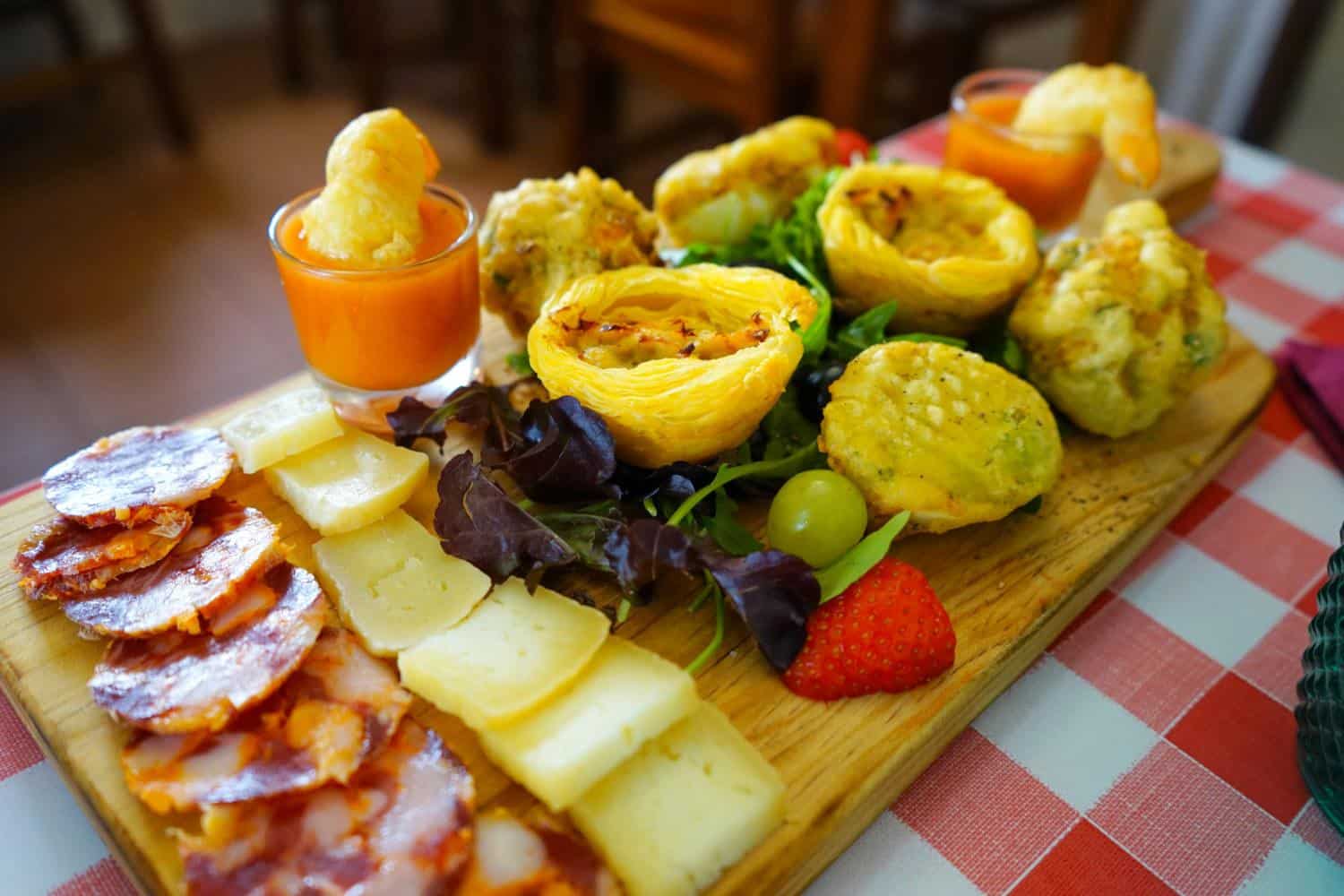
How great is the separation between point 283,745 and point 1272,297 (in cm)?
301

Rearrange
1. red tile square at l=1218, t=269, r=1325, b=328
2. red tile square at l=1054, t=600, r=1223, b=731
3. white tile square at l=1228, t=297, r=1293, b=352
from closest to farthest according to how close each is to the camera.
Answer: red tile square at l=1054, t=600, r=1223, b=731
white tile square at l=1228, t=297, r=1293, b=352
red tile square at l=1218, t=269, r=1325, b=328

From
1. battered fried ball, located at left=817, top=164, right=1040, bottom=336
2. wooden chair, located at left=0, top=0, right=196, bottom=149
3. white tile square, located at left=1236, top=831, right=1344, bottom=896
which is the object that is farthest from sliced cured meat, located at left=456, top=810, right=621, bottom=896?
wooden chair, located at left=0, top=0, right=196, bottom=149

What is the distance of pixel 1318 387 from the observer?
2516 mm

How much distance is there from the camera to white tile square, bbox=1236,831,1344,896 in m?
1.53

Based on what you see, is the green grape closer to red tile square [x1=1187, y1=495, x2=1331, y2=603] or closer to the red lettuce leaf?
the red lettuce leaf

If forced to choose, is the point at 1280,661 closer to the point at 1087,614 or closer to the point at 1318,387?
the point at 1087,614

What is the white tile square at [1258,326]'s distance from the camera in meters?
2.79

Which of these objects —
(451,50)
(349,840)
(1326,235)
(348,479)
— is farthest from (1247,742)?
(451,50)

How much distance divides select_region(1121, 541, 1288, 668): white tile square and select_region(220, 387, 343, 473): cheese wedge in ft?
5.57

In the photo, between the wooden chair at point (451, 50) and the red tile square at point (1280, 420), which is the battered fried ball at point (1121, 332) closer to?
the red tile square at point (1280, 420)

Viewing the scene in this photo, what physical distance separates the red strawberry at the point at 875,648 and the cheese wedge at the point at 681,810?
0.20 meters

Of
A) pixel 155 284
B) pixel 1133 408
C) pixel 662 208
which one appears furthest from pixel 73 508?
pixel 155 284

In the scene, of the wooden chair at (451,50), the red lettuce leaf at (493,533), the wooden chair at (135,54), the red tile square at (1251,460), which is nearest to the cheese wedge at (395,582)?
the red lettuce leaf at (493,533)

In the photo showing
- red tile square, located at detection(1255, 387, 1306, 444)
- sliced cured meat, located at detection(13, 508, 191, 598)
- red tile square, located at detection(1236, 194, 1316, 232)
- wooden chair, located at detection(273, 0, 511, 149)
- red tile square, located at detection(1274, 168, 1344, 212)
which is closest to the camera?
sliced cured meat, located at detection(13, 508, 191, 598)
